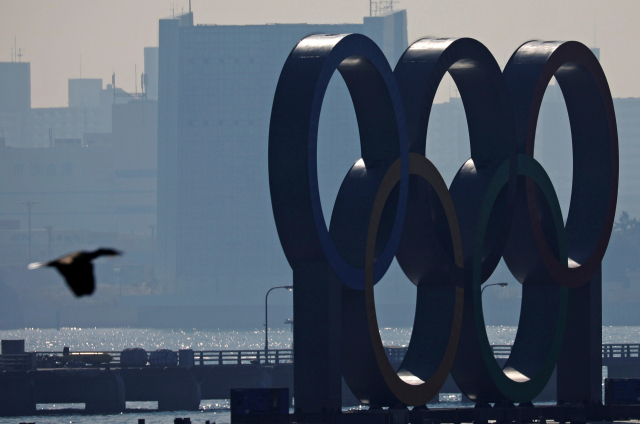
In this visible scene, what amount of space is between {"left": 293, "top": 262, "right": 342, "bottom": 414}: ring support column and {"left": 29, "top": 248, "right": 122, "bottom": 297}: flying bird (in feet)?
56.0

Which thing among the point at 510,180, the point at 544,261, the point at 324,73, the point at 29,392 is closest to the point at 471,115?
the point at 510,180

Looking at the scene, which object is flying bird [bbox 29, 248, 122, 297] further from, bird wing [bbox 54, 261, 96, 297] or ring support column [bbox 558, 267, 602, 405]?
ring support column [bbox 558, 267, 602, 405]

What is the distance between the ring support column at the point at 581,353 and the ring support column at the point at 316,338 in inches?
530

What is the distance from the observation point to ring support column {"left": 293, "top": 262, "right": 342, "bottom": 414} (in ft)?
122

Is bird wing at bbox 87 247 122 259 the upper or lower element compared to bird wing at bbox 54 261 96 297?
upper

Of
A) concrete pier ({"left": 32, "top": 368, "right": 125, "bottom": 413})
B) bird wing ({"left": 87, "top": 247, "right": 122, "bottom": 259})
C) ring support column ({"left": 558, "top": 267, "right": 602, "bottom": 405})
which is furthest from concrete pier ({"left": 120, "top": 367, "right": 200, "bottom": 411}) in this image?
bird wing ({"left": 87, "top": 247, "right": 122, "bottom": 259})

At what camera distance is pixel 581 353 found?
47.6 meters

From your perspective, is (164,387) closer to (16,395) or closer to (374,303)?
(16,395)

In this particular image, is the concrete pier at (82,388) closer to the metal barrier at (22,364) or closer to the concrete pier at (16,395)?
the concrete pier at (16,395)

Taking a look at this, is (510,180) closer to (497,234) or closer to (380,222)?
(497,234)

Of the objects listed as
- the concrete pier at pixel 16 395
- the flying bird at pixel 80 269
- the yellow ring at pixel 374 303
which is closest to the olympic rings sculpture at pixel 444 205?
the yellow ring at pixel 374 303

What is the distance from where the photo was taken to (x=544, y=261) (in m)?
45.9

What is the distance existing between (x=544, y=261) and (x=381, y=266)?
29.0ft

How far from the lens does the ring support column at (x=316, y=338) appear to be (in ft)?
122
